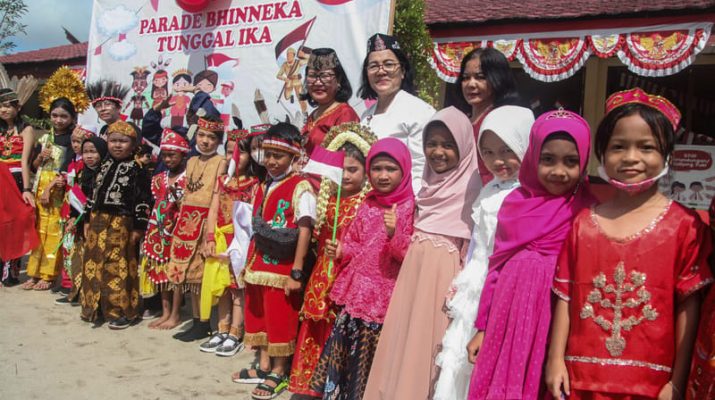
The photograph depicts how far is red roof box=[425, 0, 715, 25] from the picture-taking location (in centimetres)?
599

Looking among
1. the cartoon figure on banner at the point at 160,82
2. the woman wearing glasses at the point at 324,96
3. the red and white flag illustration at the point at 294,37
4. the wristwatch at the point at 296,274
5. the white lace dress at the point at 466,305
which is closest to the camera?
the white lace dress at the point at 466,305

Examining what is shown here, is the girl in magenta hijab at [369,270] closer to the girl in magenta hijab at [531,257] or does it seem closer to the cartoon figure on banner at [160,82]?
the girl in magenta hijab at [531,257]

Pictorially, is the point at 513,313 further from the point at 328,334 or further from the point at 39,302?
the point at 39,302

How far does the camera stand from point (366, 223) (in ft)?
10.0

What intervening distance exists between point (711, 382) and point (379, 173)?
174 centimetres

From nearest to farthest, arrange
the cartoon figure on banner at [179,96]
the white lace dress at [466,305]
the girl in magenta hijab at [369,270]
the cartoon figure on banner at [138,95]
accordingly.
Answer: the white lace dress at [466,305], the girl in magenta hijab at [369,270], the cartoon figure on banner at [179,96], the cartoon figure on banner at [138,95]

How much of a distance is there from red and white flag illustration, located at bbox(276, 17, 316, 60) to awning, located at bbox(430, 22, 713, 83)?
71.4 inches

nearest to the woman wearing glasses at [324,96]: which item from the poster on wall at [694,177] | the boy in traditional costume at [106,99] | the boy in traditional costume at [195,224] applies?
the boy in traditional costume at [195,224]

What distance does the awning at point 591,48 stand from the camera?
5742mm

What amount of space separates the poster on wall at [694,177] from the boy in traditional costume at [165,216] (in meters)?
5.70

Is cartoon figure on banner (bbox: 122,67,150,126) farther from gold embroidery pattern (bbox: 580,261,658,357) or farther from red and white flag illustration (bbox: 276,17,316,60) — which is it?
gold embroidery pattern (bbox: 580,261,658,357)

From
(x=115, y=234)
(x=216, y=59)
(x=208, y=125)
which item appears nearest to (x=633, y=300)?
(x=208, y=125)

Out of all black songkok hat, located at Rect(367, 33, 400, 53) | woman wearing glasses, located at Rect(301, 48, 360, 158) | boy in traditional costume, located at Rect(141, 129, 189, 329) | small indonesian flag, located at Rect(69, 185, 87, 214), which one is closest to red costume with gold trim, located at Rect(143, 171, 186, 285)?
boy in traditional costume, located at Rect(141, 129, 189, 329)

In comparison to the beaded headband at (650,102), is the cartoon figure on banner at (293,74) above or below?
above
